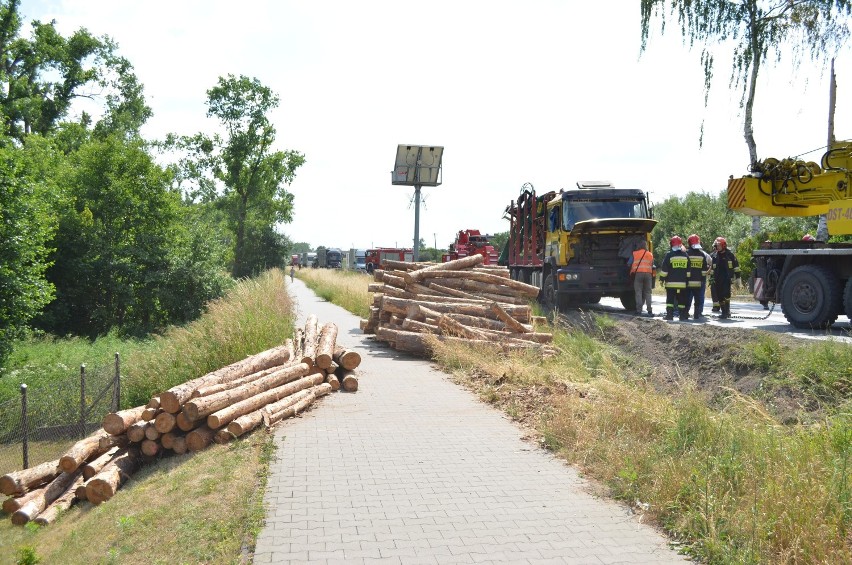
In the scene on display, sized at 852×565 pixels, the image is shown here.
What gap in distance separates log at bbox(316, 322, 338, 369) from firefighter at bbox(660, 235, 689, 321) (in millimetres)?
7609

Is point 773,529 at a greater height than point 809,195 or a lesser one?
lesser

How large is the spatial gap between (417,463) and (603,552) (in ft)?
8.09

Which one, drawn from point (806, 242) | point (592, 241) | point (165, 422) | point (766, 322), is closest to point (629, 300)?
point (592, 241)

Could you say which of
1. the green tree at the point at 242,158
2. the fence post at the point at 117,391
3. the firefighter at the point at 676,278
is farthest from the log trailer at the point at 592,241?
the green tree at the point at 242,158

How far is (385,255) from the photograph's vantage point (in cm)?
5622

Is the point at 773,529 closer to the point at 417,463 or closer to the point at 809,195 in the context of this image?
the point at 417,463

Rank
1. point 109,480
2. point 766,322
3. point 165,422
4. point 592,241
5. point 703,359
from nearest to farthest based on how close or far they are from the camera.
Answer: point 109,480 < point 165,422 < point 703,359 < point 766,322 < point 592,241

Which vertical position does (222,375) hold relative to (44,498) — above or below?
above

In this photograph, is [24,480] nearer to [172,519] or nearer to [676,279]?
[172,519]

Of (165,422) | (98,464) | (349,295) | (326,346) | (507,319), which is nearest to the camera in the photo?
(165,422)

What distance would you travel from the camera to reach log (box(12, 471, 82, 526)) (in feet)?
27.2

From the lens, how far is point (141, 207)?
99.1 feet

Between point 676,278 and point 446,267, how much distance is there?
5.09 meters

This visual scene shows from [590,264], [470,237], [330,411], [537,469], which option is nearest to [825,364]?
[537,469]
